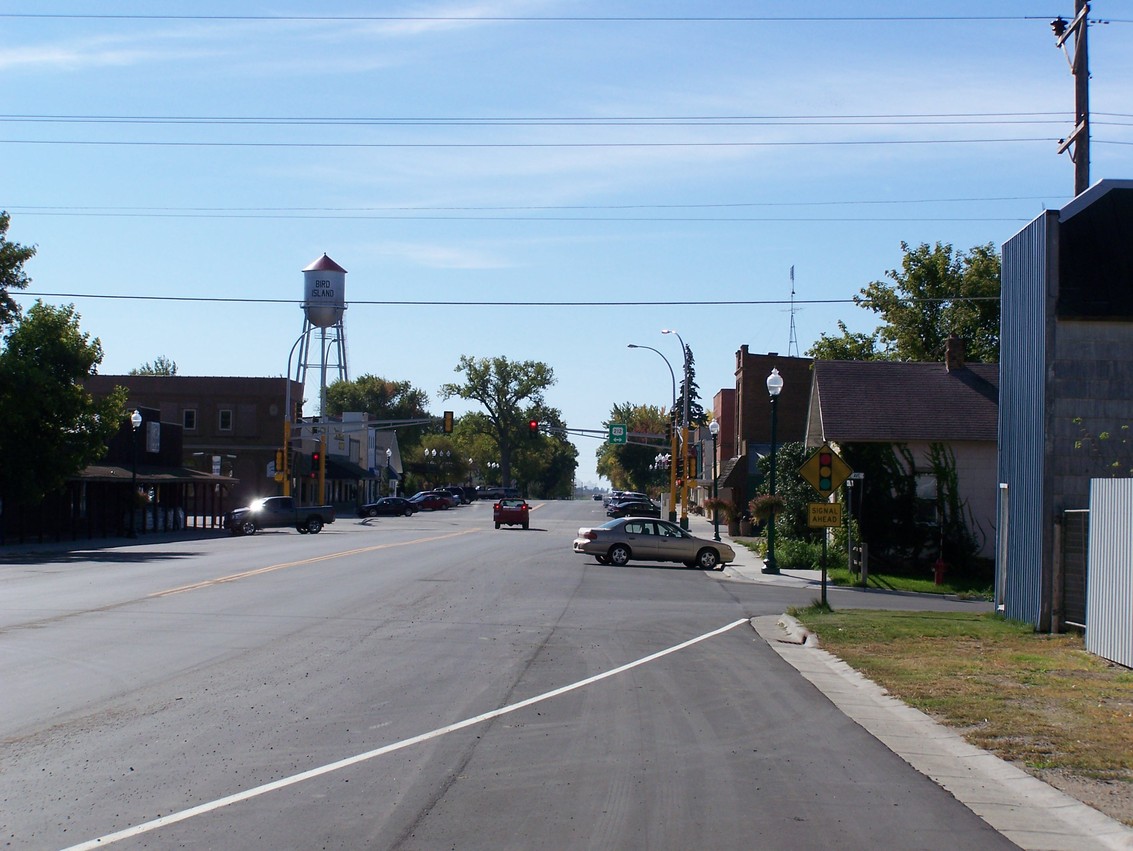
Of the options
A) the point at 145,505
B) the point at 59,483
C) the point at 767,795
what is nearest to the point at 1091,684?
the point at 767,795

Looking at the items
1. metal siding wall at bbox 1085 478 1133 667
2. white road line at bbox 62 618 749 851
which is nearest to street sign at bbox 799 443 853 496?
metal siding wall at bbox 1085 478 1133 667

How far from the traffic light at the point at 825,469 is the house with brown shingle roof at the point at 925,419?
Result: 12.8 m

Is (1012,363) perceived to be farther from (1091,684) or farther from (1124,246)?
(1091,684)

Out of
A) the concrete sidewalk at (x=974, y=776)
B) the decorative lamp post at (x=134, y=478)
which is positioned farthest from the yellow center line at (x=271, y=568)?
the concrete sidewalk at (x=974, y=776)

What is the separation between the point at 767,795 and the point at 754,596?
61.0 ft

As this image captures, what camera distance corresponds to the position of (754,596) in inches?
1033

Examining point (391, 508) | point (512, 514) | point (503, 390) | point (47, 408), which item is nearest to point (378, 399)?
point (503, 390)

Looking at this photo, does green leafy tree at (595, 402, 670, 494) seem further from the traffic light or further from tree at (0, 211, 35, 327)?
the traffic light

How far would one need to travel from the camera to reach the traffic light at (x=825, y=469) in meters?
22.2

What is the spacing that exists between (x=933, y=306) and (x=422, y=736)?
187 feet

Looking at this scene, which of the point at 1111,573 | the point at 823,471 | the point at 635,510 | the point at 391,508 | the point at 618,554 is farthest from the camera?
the point at 391,508

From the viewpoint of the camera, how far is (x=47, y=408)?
3978cm

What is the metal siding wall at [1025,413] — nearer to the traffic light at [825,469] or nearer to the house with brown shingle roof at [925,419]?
the traffic light at [825,469]

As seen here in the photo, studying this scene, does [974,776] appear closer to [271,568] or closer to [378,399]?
[271,568]
